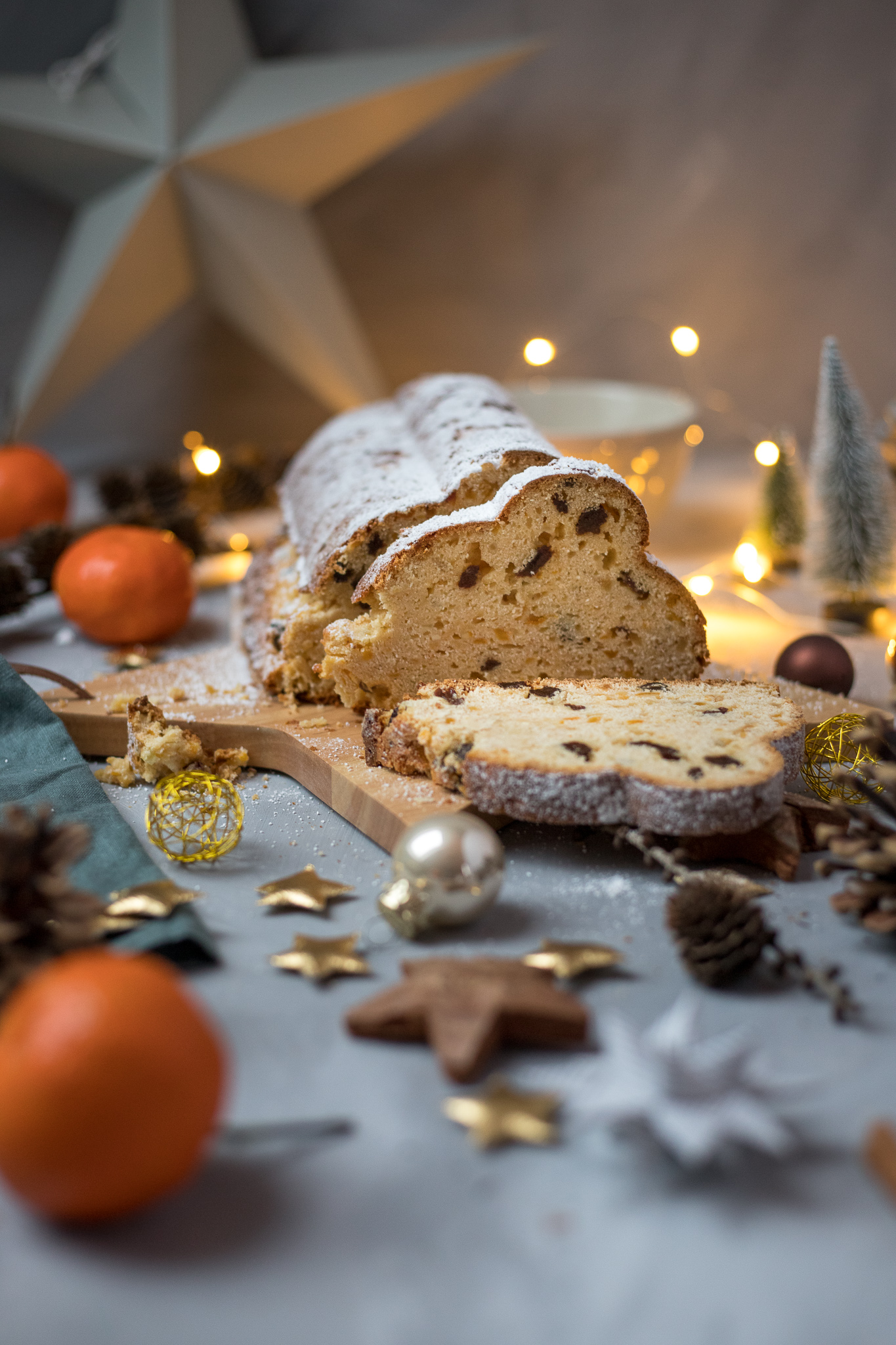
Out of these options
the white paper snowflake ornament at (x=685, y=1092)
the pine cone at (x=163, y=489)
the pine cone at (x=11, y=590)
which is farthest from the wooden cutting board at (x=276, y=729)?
the pine cone at (x=163, y=489)

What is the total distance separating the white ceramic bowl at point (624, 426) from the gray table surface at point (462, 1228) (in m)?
1.78

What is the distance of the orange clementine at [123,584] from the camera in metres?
2.75

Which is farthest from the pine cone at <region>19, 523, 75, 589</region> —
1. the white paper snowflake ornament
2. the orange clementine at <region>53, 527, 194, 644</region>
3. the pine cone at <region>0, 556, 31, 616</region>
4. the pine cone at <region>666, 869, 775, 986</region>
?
the white paper snowflake ornament

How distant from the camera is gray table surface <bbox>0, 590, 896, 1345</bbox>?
110cm

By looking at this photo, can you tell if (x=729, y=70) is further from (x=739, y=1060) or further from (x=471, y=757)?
(x=739, y=1060)

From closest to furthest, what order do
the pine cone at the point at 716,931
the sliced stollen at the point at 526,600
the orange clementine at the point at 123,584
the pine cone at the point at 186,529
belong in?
the pine cone at the point at 716,931 < the sliced stollen at the point at 526,600 < the orange clementine at the point at 123,584 < the pine cone at the point at 186,529

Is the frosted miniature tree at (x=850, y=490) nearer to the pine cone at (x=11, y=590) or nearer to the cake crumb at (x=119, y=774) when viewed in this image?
the cake crumb at (x=119, y=774)

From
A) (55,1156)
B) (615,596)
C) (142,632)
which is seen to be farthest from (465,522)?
(55,1156)

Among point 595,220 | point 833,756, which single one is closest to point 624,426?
point 595,220

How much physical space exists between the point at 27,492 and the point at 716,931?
2568 mm

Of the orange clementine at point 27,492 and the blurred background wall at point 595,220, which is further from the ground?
the blurred background wall at point 595,220

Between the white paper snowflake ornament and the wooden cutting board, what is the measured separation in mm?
649

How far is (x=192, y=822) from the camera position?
195 centimetres

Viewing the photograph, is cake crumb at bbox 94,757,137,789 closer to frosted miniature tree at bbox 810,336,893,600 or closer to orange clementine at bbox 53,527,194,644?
orange clementine at bbox 53,527,194,644
